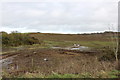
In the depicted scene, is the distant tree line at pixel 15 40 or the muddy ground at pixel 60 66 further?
the distant tree line at pixel 15 40

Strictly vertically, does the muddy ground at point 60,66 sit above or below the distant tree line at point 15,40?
below

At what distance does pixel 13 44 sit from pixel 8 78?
18959 mm

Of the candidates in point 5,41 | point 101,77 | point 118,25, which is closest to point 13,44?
point 5,41

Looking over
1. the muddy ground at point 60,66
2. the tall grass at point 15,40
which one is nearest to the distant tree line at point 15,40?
the tall grass at point 15,40

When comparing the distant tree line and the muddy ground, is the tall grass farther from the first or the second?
the muddy ground

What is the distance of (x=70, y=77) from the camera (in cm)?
552

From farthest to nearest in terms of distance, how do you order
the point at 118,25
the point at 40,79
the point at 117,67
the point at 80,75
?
the point at 118,25, the point at 117,67, the point at 80,75, the point at 40,79

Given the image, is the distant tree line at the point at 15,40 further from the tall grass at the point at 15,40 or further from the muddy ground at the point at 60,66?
the muddy ground at the point at 60,66

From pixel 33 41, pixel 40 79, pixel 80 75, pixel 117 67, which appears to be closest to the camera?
pixel 40 79

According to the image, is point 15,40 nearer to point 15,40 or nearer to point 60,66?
point 15,40

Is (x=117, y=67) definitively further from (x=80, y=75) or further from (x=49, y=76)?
(x=49, y=76)

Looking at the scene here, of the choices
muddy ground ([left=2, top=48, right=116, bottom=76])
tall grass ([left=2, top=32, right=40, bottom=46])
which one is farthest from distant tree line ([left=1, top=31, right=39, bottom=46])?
muddy ground ([left=2, top=48, right=116, bottom=76])

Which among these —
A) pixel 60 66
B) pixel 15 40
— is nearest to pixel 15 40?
pixel 15 40

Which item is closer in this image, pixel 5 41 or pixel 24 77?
pixel 24 77
